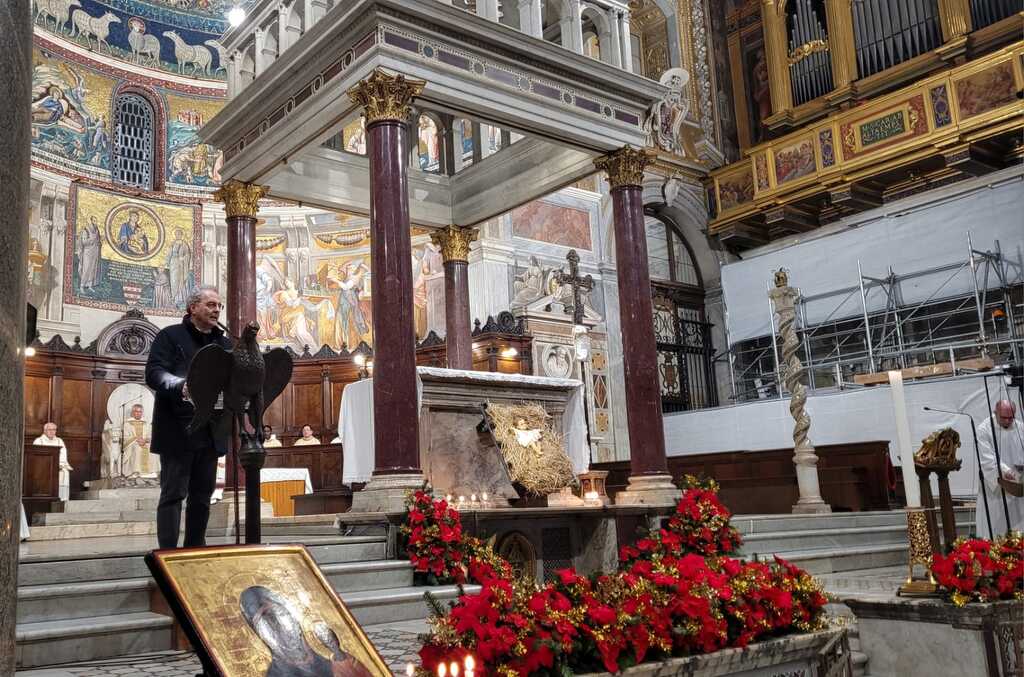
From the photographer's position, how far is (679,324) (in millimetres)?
18688

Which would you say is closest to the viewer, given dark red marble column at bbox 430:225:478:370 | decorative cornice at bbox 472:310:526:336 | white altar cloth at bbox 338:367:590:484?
white altar cloth at bbox 338:367:590:484

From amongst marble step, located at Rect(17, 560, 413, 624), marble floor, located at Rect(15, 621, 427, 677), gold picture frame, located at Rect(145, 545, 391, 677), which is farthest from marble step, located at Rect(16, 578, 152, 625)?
gold picture frame, located at Rect(145, 545, 391, 677)

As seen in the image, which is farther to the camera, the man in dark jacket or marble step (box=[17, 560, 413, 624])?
marble step (box=[17, 560, 413, 624])

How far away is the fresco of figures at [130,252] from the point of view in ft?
51.8

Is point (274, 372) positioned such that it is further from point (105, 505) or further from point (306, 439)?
point (306, 439)

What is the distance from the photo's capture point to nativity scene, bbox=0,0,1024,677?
3369mm

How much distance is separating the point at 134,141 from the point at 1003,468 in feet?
51.5

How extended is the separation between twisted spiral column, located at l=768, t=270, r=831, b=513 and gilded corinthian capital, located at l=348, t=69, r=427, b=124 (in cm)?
578

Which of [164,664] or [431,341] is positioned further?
[431,341]

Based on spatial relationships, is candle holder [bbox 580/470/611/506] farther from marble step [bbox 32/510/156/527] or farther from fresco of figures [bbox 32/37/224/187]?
fresco of figures [bbox 32/37/224/187]

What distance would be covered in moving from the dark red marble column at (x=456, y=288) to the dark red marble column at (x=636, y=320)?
82.7 inches

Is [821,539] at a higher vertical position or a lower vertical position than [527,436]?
lower

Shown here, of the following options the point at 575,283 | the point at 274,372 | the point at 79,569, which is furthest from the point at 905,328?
the point at 274,372

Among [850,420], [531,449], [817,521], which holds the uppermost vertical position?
[850,420]
